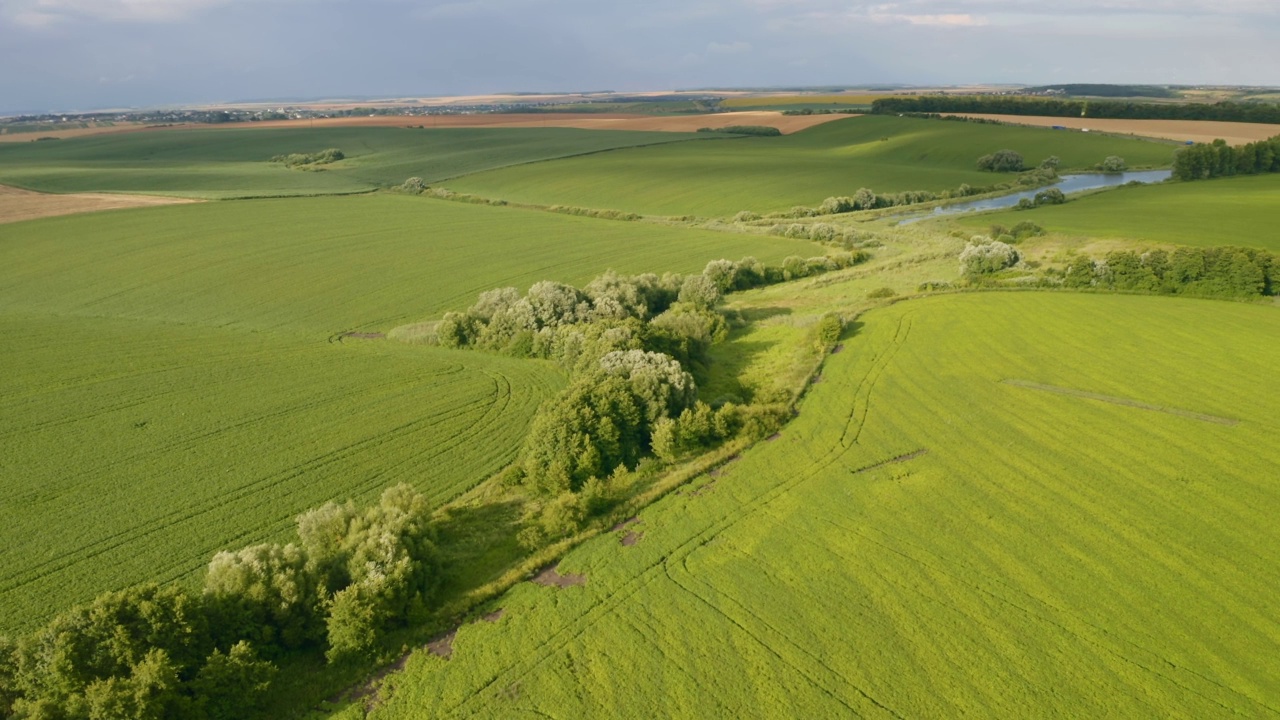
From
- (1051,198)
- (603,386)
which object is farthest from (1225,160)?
(603,386)

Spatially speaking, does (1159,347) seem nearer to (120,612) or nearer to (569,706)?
(569,706)

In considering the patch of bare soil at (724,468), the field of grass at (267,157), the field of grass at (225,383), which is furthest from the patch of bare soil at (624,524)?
the field of grass at (267,157)

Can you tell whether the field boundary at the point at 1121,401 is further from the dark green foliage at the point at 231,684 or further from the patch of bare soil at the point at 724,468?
the dark green foliage at the point at 231,684

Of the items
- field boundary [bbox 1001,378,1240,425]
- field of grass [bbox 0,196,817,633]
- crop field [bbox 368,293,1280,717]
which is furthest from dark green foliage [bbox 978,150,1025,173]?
field boundary [bbox 1001,378,1240,425]

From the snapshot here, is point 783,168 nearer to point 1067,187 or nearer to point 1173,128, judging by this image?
point 1067,187

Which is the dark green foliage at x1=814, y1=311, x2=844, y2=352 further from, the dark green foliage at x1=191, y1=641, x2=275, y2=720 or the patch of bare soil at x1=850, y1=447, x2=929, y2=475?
the dark green foliage at x1=191, y1=641, x2=275, y2=720
